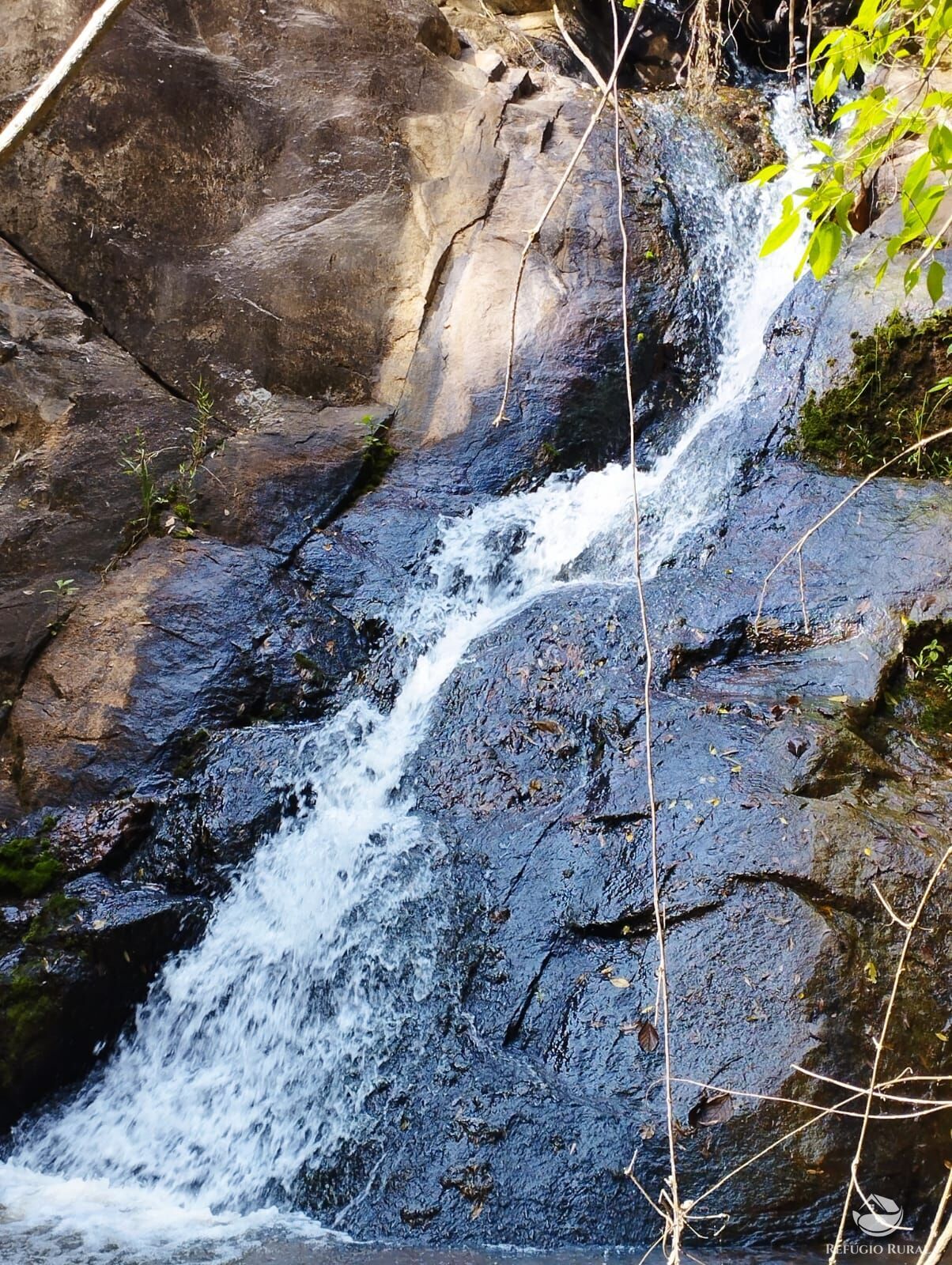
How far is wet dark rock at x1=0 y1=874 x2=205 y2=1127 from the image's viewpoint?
159 inches

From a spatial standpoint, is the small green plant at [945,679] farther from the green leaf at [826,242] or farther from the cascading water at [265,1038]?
the green leaf at [826,242]

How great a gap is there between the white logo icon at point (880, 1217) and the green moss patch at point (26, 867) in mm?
3654

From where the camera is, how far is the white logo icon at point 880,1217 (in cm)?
319

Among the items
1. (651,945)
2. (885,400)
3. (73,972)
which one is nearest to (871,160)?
(651,945)

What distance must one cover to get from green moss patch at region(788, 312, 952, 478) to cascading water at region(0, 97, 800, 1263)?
2567 mm

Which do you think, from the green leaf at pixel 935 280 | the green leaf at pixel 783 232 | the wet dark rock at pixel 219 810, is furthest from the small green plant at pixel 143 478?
the green leaf at pixel 935 280

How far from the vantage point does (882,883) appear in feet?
11.9

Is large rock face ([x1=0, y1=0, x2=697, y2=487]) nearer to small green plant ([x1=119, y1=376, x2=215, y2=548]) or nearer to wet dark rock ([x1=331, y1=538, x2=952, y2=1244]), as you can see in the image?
small green plant ([x1=119, y1=376, x2=215, y2=548])

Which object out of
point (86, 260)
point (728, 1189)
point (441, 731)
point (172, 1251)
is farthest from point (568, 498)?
point (172, 1251)

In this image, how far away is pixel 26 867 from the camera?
14.7ft

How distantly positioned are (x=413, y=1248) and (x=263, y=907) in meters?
1.67

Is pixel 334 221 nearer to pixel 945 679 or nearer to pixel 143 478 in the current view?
pixel 143 478

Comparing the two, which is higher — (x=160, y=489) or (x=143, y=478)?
(x=143, y=478)

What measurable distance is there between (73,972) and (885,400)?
5371mm
